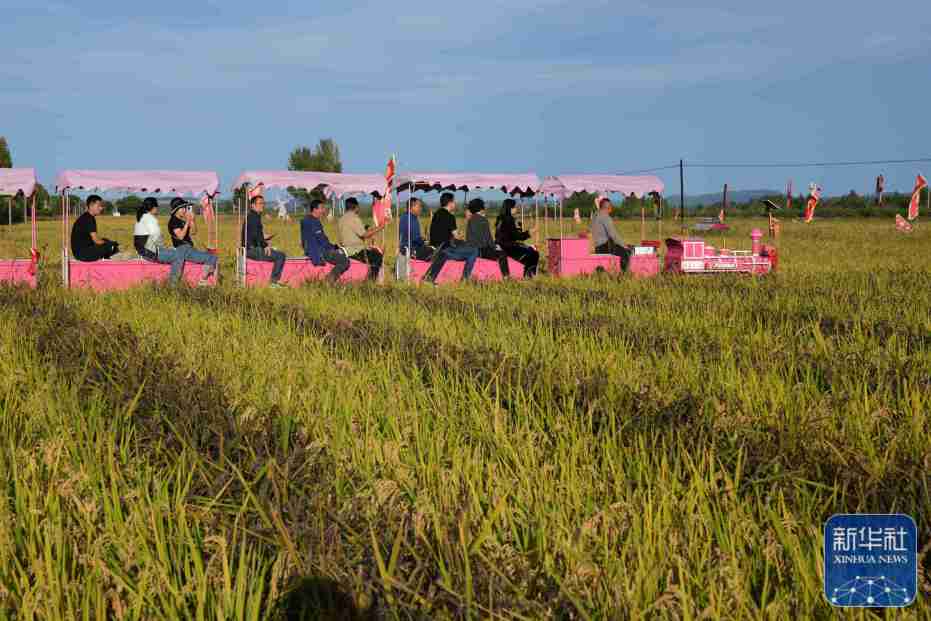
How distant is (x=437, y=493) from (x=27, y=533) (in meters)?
1.50

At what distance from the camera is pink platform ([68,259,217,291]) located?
15.2 meters

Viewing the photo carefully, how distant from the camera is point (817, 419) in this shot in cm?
477

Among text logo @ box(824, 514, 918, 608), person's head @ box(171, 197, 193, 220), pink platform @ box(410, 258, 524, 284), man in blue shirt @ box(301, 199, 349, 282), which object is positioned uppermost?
person's head @ box(171, 197, 193, 220)

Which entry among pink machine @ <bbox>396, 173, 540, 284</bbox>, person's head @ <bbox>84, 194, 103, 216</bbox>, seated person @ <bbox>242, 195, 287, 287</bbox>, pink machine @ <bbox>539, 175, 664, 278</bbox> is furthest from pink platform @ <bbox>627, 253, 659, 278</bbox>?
person's head @ <bbox>84, 194, 103, 216</bbox>

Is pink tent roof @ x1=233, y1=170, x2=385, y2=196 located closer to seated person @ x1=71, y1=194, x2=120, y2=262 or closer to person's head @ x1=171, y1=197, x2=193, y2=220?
person's head @ x1=171, y1=197, x2=193, y2=220

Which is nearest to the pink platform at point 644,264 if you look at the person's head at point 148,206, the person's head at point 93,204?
the person's head at point 148,206

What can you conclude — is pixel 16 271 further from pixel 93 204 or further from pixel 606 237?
pixel 606 237

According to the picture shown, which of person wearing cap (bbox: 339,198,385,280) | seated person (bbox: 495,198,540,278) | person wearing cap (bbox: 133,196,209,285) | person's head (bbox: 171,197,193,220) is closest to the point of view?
Answer: person wearing cap (bbox: 133,196,209,285)

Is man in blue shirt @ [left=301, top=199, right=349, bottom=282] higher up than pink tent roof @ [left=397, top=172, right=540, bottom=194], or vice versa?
pink tent roof @ [left=397, top=172, right=540, bottom=194]

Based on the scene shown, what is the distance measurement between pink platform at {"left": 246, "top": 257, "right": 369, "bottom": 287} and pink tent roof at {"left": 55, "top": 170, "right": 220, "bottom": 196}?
146 centimetres

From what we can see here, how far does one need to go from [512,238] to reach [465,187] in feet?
5.56

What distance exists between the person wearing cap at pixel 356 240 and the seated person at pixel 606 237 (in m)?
3.76

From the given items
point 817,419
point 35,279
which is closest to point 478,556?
point 817,419

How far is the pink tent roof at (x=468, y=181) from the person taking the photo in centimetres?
1802
